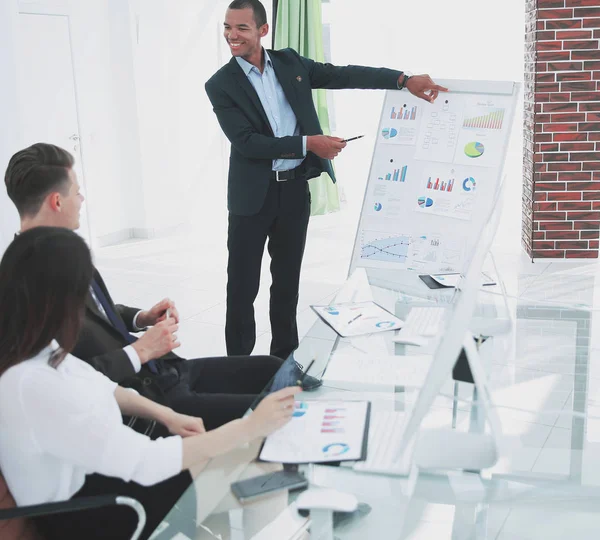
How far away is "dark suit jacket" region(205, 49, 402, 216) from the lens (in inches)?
121

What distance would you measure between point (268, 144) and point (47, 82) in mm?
3039

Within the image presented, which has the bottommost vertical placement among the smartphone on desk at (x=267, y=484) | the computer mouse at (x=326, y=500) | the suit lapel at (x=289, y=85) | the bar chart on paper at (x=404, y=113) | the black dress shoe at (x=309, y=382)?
the computer mouse at (x=326, y=500)

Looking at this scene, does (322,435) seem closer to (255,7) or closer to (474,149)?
(474,149)

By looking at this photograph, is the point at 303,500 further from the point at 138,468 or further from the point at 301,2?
the point at 301,2

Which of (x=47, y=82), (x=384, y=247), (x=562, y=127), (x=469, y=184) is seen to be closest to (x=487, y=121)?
(x=469, y=184)

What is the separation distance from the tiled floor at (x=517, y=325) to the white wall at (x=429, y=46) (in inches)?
41.2

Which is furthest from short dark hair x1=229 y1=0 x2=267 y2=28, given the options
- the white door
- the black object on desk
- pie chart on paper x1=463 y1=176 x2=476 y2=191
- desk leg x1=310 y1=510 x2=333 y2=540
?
the white door

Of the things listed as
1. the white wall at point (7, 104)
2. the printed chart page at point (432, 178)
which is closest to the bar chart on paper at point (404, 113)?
the printed chart page at point (432, 178)

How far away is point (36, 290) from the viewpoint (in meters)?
1.35

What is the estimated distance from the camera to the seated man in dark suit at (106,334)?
1.92 m

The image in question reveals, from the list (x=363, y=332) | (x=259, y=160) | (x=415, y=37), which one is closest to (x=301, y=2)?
(x=415, y=37)

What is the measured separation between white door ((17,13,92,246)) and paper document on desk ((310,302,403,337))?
346 centimetres

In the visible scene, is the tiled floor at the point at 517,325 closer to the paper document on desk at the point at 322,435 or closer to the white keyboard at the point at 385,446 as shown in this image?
the white keyboard at the point at 385,446

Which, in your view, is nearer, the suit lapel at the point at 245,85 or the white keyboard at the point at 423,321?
the white keyboard at the point at 423,321
